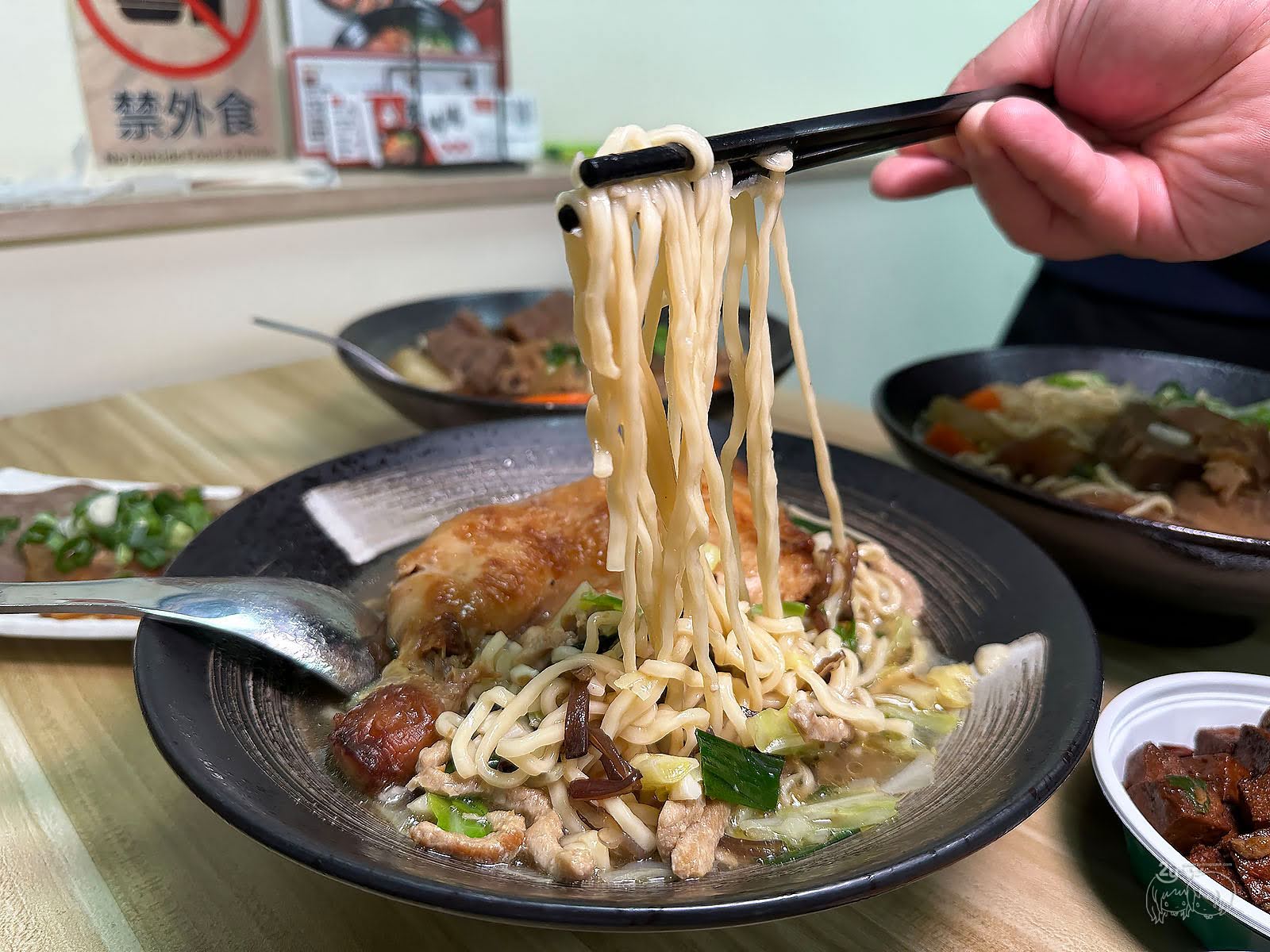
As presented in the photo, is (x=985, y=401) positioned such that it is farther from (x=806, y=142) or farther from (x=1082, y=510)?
(x=806, y=142)

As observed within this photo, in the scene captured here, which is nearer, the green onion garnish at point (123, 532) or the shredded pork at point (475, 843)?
the shredded pork at point (475, 843)

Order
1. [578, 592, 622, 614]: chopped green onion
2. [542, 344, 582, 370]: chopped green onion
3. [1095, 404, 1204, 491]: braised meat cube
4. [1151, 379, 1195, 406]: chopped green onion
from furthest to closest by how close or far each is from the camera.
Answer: [542, 344, 582, 370]: chopped green onion < [1151, 379, 1195, 406]: chopped green onion < [1095, 404, 1204, 491]: braised meat cube < [578, 592, 622, 614]: chopped green onion

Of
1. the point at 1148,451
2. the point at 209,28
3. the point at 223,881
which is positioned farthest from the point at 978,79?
the point at 209,28

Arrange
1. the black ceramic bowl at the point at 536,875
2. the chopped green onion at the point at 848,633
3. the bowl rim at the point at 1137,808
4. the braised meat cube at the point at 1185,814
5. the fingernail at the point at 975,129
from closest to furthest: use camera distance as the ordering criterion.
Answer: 1. the black ceramic bowl at the point at 536,875
2. the bowl rim at the point at 1137,808
3. the braised meat cube at the point at 1185,814
4. the chopped green onion at the point at 848,633
5. the fingernail at the point at 975,129

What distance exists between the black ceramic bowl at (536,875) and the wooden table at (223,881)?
0.14 meters

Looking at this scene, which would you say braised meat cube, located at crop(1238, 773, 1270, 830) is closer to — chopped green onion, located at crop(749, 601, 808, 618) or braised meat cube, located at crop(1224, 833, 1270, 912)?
braised meat cube, located at crop(1224, 833, 1270, 912)

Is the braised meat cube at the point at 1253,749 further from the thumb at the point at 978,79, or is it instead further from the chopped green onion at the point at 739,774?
the thumb at the point at 978,79

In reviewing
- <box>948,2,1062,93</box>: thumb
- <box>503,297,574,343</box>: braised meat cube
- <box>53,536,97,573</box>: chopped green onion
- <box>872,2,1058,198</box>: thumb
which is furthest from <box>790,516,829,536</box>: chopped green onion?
<box>53,536,97,573</box>: chopped green onion

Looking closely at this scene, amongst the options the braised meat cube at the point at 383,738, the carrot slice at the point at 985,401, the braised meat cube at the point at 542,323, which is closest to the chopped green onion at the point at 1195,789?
the braised meat cube at the point at 383,738

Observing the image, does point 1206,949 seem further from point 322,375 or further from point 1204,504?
point 322,375

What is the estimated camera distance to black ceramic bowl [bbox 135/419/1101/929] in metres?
0.80

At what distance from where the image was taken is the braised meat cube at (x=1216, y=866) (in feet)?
3.27

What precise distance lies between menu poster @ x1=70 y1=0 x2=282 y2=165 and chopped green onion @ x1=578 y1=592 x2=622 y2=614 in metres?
2.53

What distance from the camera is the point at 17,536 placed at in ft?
5.55
